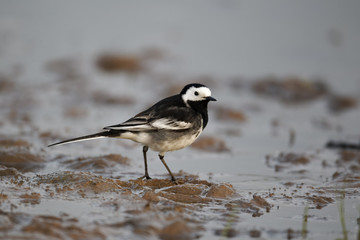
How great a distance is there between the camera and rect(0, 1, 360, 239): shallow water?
17.5ft

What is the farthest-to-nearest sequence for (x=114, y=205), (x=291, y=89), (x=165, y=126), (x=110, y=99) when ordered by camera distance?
(x=291, y=89) < (x=110, y=99) < (x=165, y=126) < (x=114, y=205)

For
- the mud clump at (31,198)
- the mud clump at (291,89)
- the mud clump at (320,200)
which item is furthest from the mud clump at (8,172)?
the mud clump at (291,89)

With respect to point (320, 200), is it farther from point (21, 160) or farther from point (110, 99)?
point (110, 99)

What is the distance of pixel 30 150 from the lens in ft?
25.7

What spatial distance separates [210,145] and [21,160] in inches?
121

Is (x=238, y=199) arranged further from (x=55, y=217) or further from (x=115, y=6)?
(x=115, y=6)

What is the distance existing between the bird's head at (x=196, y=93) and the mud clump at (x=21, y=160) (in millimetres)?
2157

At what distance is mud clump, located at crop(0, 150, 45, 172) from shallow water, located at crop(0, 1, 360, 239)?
0.08 feet

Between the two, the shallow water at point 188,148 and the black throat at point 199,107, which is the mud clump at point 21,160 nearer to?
the shallow water at point 188,148

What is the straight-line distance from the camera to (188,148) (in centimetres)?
907

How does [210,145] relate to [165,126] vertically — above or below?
below

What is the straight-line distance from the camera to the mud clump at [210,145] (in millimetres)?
8961

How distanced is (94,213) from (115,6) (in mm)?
11687

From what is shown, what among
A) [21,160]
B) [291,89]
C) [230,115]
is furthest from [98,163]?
[291,89]
